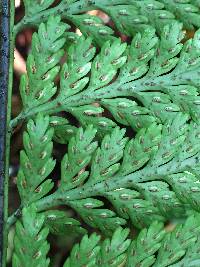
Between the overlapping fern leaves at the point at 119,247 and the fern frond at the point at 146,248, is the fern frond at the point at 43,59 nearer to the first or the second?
the overlapping fern leaves at the point at 119,247

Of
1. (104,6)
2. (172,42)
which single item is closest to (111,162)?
(172,42)

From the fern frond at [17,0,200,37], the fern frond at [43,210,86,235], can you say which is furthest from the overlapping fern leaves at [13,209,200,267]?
the fern frond at [17,0,200,37]

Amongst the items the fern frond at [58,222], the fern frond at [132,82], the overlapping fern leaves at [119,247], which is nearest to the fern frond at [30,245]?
Result: the overlapping fern leaves at [119,247]

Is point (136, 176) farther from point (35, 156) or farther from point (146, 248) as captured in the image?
point (35, 156)

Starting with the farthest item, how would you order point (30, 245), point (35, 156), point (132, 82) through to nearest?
point (132, 82) < point (35, 156) < point (30, 245)

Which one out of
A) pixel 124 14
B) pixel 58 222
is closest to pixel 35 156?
pixel 58 222

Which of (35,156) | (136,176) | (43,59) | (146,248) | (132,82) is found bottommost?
(146,248)
